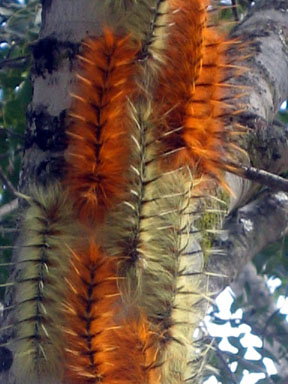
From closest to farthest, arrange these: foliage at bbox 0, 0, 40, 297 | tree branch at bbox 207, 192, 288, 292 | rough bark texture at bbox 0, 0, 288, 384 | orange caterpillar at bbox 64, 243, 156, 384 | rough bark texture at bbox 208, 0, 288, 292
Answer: orange caterpillar at bbox 64, 243, 156, 384, rough bark texture at bbox 0, 0, 288, 384, rough bark texture at bbox 208, 0, 288, 292, tree branch at bbox 207, 192, 288, 292, foliage at bbox 0, 0, 40, 297

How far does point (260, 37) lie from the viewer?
1621mm

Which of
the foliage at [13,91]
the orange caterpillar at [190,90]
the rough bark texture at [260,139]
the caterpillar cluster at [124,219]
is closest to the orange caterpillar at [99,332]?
the caterpillar cluster at [124,219]

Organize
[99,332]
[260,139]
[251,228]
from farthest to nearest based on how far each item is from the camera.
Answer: [251,228], [260,139], [99,332]

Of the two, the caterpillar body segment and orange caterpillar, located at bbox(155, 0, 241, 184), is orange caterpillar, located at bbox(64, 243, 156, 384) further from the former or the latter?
orange caterpillar, located at bbox(155, 0, 241, 184)

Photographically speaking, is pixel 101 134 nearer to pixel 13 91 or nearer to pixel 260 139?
pixel 260 139

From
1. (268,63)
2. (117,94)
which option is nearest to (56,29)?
(117,94)

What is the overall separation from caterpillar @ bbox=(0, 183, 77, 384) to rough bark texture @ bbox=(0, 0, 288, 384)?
3cm

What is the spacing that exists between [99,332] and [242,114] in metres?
0.59

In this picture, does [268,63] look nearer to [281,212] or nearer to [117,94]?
[281,212]

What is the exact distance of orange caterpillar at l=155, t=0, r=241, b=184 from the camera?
0.99 metres

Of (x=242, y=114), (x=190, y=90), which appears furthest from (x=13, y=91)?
(x=190, y=90)

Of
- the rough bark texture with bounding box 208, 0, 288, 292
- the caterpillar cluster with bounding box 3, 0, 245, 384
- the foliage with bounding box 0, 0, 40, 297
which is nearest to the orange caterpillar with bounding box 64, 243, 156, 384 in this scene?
the caterpillar cluster with bounding box 3, 0, 245, 384

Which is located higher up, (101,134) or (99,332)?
(101,134)

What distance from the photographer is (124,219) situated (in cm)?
95
